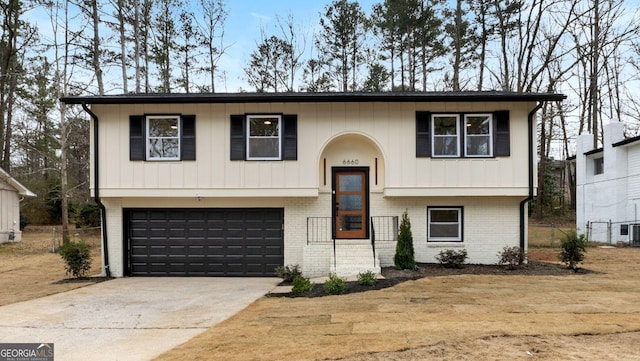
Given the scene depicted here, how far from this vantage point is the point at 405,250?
37.3ft

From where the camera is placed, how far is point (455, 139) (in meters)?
12.0

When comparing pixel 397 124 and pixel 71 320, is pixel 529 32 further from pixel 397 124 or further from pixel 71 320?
pixel 71 320

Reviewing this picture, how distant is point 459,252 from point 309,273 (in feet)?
14.3

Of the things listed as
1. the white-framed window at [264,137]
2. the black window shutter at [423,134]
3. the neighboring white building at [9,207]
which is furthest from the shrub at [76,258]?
the neighboring white building at [9,207]

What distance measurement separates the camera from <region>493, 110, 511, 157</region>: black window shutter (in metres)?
11.8

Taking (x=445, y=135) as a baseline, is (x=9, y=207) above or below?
below

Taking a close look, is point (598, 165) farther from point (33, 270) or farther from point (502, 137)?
point (33, 270)

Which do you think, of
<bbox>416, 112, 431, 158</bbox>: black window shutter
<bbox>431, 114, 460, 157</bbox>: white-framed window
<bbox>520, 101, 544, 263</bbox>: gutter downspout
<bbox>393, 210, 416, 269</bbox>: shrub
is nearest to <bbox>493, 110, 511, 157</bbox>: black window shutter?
<bbox>520, 101, 544, 263</bbox>: gutter downspout

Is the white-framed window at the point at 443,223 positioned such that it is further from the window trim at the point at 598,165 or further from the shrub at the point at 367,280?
the window trim at the point at 598,165

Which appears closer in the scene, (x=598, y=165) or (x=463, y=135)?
(x=463, y=135)

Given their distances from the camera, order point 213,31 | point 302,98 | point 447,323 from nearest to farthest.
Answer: point 447,323
point 302,98
point 213,31

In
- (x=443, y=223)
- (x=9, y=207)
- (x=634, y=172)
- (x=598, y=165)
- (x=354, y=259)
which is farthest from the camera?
(x=598, y=165)

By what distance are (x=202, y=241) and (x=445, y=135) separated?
26.0 ft

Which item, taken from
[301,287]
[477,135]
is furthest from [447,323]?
[477,135]
